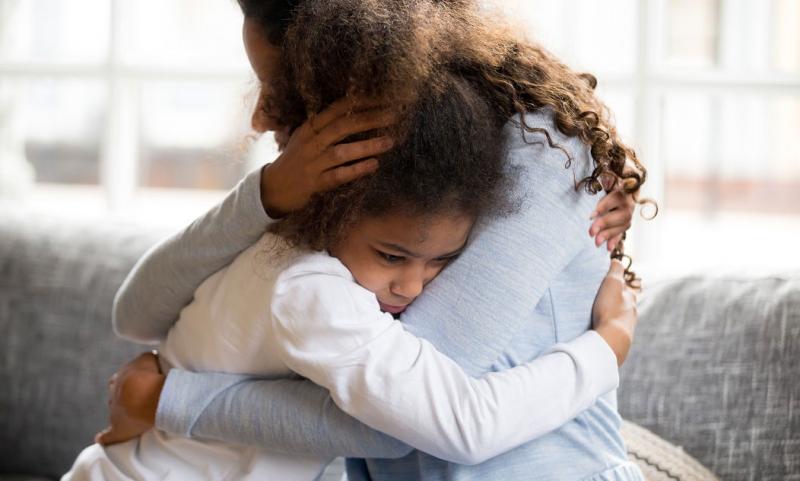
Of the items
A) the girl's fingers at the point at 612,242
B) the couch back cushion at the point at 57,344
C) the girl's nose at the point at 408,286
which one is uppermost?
the girl's fingers at the point at 612,242

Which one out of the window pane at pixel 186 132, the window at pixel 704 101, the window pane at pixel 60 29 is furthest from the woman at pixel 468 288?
the window pane at pixel 60 29

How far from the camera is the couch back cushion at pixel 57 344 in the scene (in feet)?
7.05

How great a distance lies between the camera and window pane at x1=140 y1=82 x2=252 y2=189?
10.9 ft

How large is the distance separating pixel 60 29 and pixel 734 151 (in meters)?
2.08

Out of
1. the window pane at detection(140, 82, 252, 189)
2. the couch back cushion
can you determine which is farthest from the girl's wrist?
the window pane at detection(140, 82, 252, 189)

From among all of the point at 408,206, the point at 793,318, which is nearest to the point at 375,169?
the point at 408,206

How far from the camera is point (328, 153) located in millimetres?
1168

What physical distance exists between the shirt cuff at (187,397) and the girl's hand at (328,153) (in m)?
0.24

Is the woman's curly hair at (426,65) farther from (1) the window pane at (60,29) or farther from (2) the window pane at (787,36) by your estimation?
(1) the window pane at (60,29)

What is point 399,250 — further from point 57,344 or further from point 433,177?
point 57,344

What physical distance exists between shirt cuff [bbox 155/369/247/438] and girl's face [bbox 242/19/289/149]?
0.31 m

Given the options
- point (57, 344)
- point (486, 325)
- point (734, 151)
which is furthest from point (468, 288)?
point (734, 151)

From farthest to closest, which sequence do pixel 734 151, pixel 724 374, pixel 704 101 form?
pixel 734 151, pixel 704 101, pixel 724 374

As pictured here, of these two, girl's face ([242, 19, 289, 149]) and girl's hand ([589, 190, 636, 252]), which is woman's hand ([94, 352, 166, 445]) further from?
girl's hand ([589, 190, 636, 252])
